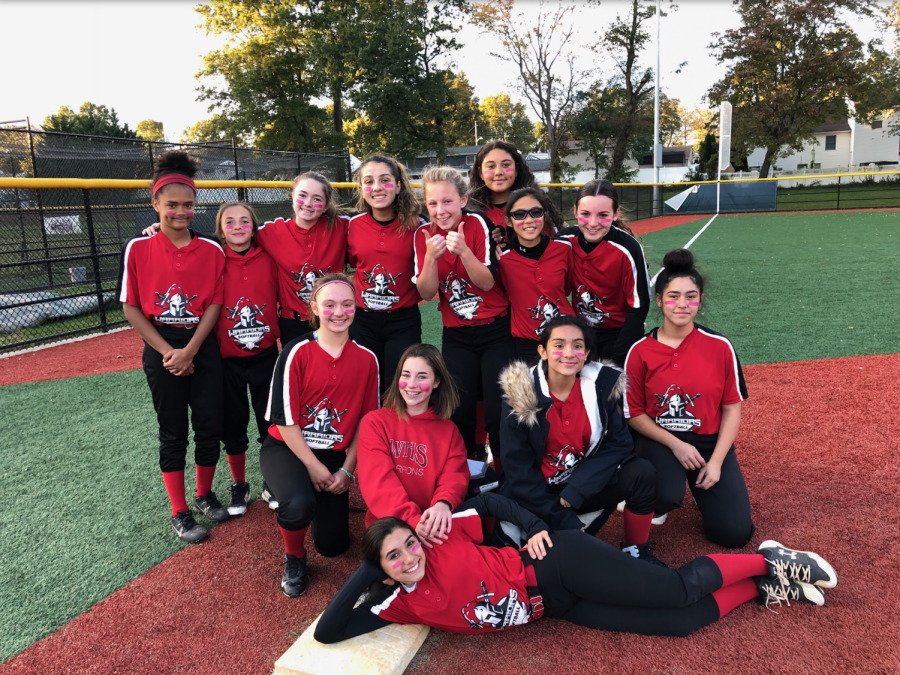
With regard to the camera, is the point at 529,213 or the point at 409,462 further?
the point at 529,213

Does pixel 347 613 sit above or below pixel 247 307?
below

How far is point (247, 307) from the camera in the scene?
326 cm

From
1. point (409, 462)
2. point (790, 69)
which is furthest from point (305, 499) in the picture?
point (790, 69)

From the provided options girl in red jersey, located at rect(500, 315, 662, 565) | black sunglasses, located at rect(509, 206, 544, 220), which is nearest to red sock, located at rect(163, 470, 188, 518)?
girl in red jersey, located at rect(500, 315, 662, 565)

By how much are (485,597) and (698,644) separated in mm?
771

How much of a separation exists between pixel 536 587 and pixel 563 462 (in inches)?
24.4

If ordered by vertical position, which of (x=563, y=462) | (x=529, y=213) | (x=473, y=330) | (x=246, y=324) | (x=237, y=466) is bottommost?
(x=237, y=466)

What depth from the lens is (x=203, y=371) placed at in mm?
3139

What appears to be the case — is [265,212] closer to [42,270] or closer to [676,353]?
[42,270]

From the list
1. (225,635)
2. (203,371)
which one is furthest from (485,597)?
(203,371)

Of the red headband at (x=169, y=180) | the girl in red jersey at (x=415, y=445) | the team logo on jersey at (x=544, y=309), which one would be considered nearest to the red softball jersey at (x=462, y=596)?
the girl in red jersey at (x=415, y=445)

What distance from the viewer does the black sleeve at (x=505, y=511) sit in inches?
97.1

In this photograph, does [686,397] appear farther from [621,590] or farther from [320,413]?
[320,413]

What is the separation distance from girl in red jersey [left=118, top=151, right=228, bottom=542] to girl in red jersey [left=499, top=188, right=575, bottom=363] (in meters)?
1.54
